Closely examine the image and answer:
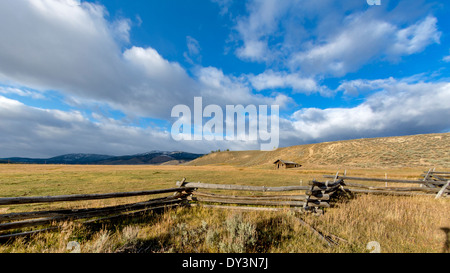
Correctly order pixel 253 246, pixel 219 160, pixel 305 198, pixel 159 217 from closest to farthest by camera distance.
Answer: pixel 253 246 → pixel 159 217 → pixel 305 198 → pixel 219 160

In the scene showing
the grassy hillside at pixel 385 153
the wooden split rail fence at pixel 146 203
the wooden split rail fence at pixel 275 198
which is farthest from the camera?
the grassy hillside at pixel 385 153

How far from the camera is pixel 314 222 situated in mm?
5117

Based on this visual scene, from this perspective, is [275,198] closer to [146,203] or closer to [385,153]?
[146,203]

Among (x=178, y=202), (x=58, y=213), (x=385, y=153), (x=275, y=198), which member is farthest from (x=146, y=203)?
(x=385, y=153)

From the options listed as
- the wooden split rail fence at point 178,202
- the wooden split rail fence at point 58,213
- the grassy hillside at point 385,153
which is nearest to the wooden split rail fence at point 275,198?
the wooden split rail fence at point 178,202

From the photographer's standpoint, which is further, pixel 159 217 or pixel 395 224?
pixel 159 217

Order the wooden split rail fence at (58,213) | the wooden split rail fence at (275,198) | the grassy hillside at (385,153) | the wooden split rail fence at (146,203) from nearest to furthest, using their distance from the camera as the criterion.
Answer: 1. the wooden split rail fence at (58,213)
2. the wooden split rail fence at (146,203)
3. the wooden split rail fence at (275,198)
4. the grassy hillside at (385,153)

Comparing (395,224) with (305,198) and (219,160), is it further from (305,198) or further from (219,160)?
(219,160)

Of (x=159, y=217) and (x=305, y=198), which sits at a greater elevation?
(x=305, y=198)

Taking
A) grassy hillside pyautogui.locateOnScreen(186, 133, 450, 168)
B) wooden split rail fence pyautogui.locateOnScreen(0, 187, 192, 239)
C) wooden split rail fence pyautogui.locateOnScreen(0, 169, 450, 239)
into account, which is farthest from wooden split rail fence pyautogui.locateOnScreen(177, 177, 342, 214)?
grassy hillside pyautogui.locateOnScreen(186, 133, 450, 168)

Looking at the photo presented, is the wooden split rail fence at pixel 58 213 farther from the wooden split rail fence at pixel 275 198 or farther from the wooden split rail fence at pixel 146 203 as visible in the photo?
the wooden split rail fence at pixel 275 198
